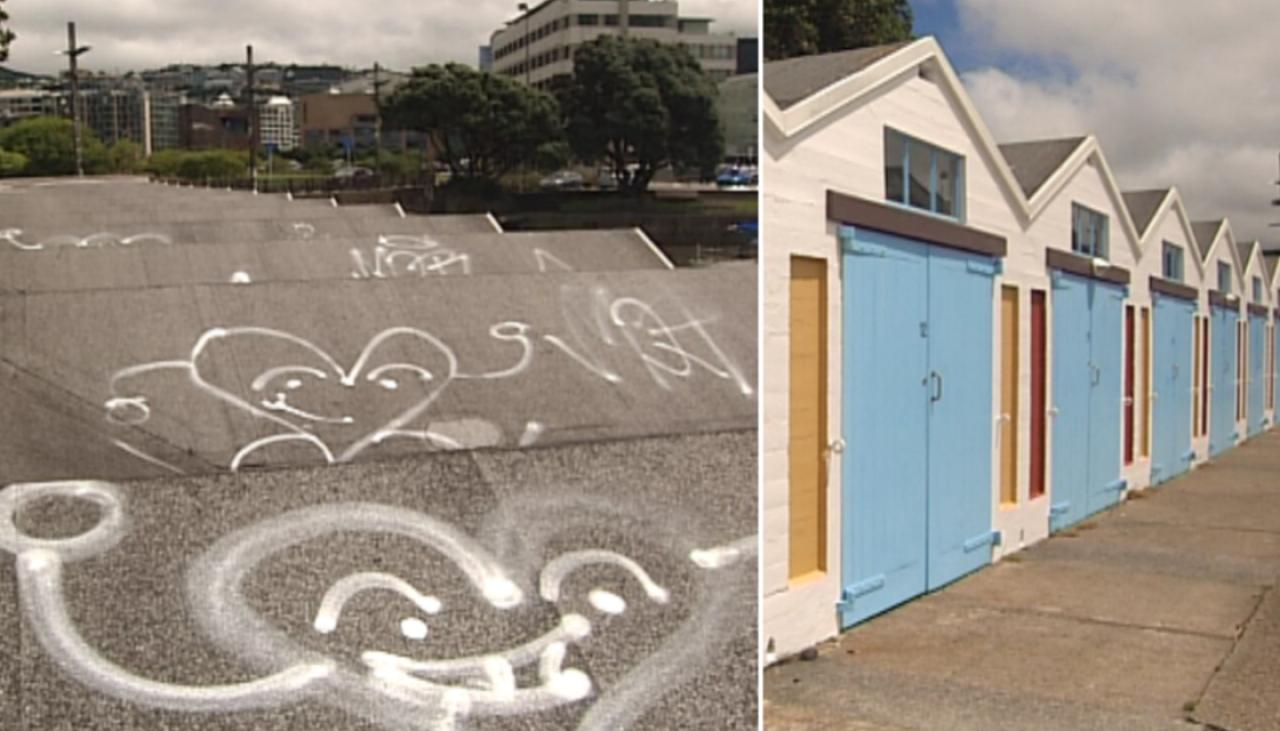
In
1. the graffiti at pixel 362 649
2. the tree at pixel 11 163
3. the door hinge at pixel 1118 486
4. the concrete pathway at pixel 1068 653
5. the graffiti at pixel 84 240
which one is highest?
the tree at pixel 11 163

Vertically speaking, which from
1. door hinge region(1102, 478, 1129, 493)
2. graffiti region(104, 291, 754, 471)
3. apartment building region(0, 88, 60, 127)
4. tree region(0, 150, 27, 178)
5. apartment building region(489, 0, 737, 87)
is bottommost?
door hinge region(1102, 478, 1129, 493)

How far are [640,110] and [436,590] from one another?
3081 mm

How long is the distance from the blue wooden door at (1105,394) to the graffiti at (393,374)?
5.84m

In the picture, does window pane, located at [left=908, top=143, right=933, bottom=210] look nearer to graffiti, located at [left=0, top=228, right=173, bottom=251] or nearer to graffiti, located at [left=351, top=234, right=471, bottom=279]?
graffiti, located at [left=351, top=234, right=471, bottom=279]

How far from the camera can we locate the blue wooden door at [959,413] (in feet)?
24.0

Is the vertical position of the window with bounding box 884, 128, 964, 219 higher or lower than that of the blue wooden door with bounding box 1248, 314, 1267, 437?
higher

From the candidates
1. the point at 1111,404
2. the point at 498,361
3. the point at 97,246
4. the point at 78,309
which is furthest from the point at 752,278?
the point at 1111,404

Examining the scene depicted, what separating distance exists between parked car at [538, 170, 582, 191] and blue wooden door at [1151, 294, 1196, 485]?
8.58 m

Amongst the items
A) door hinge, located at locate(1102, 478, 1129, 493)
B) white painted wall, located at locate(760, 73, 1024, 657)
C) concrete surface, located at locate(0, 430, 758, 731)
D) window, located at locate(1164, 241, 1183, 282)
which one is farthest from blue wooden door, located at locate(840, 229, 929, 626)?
window, located at locate(1164, 241, 1183, 282)

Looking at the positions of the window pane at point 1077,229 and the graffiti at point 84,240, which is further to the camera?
the window pane at point 1077,229

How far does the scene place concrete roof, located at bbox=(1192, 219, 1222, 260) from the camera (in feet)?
54.0

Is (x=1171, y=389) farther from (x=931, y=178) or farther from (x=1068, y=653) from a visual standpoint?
(x=1068, y=653)

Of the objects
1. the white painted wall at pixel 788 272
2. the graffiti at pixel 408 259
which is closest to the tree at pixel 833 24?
the graffiti at pixel 408 259

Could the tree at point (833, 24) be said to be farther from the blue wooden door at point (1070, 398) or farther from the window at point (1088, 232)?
the blue wooden door at point (1070, 398)
